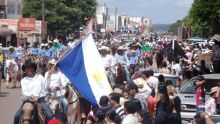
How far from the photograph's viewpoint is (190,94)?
18.8 metres

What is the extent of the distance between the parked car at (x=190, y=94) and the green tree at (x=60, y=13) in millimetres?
60621

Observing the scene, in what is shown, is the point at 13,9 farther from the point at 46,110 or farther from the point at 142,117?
the point at 142,117

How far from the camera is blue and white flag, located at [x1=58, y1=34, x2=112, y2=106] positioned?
1345 centimetres

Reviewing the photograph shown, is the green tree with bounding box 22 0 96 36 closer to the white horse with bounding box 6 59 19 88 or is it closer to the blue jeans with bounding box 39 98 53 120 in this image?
the white horse with bounding box 6 59 19 88

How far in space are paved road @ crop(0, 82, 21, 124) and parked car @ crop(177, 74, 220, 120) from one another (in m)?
4.66

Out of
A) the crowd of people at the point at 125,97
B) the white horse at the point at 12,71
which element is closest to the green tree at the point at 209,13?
the white horse at the point at 12,71

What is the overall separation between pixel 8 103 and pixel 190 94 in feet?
22.9

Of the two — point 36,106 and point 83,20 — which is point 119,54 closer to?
point 36,106

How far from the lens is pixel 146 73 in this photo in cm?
1702

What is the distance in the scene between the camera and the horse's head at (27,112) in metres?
12.3

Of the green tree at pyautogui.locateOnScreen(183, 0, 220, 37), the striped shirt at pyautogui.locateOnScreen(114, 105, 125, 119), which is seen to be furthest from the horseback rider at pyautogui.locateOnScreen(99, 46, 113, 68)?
the green tree at pyautogui.locateOnScreen(183, 0, 220, 37)

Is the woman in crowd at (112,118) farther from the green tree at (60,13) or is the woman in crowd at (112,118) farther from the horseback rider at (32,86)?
the green tree at (60,13)

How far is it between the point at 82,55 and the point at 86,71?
44 cm

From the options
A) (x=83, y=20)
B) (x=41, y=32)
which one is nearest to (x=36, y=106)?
(x=41, y=32)
